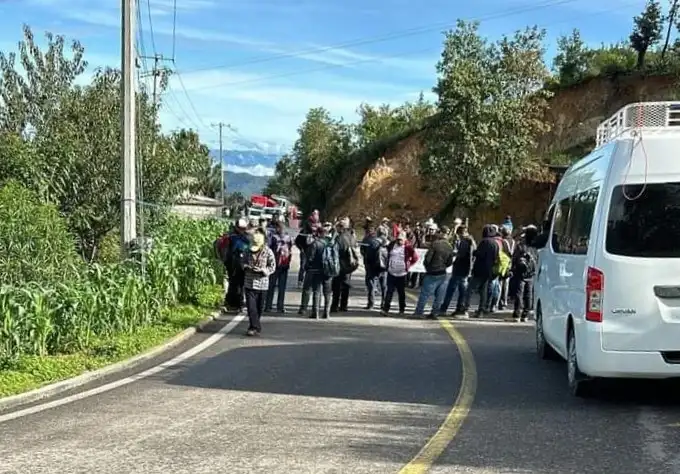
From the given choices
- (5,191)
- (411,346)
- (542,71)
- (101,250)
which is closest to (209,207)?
(542,71)

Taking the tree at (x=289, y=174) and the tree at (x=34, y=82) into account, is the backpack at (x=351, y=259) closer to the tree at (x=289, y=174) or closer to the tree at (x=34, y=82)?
the tree at (x=34, y=82)

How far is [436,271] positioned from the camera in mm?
15938

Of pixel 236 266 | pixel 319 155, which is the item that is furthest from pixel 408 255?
pixel 319 155

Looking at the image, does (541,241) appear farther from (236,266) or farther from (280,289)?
(280,289)

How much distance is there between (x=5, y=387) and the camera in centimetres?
893

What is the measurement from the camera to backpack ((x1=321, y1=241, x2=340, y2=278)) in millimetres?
15312

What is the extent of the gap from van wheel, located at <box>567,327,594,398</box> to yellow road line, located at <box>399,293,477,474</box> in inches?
38.7

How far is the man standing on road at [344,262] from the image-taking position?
16188 millimetres

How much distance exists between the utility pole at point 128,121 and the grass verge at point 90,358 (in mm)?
1577

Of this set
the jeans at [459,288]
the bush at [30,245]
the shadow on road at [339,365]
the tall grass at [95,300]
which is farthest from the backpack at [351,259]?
the bush at [30,245]

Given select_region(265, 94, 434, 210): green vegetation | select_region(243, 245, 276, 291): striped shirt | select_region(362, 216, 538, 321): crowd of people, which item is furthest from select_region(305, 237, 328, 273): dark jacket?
select_region(265, 94, 434, 210): green vegetation

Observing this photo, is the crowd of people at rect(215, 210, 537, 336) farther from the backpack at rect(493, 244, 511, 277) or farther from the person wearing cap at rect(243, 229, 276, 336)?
the person wearing cap at rect(243, 229, 276, 336)

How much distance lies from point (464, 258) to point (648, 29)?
1188 inches

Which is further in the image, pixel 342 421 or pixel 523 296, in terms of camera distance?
pixel 523 296
